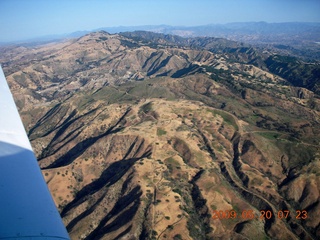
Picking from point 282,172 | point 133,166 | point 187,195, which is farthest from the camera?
point 282,172

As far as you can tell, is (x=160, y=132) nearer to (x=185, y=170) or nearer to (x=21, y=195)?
(x=185, y=170)

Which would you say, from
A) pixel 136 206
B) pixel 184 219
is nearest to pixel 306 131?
pixel 184 219

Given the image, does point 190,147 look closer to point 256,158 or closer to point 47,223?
point 256,158
